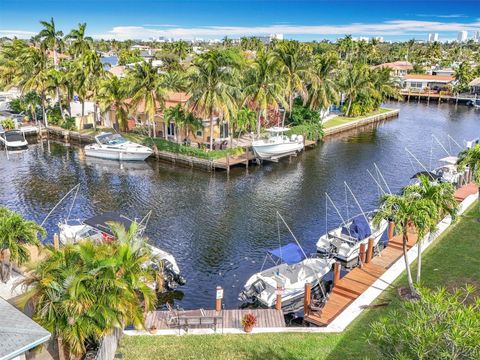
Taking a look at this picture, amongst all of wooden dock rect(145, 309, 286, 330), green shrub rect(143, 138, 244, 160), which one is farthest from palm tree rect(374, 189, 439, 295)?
green shrub rect(143, 138, 244, 160)

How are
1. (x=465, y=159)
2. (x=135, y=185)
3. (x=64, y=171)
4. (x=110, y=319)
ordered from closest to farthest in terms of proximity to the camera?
(x=110, y=319) < (x=465, y=159) < (x=135, y=185) < (x=64, y=171)

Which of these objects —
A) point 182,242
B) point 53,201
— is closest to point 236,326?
point 182,242

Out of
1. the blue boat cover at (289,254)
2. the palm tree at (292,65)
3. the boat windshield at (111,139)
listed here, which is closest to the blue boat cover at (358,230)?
the blue boat cover at (289,254)

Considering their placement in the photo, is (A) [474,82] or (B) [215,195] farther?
(A) [474,82]

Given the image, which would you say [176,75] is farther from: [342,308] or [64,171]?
[342,308]

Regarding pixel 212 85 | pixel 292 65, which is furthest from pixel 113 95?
pixel 292 65

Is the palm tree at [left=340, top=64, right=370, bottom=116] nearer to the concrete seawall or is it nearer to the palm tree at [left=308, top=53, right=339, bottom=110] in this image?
the concrete seawall

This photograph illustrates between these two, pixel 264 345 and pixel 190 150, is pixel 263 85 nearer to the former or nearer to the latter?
pixel 190 150
